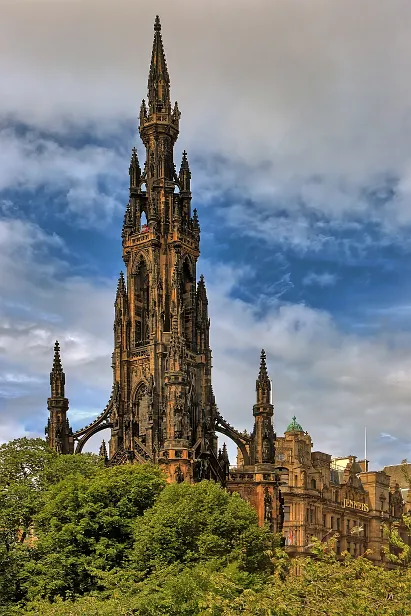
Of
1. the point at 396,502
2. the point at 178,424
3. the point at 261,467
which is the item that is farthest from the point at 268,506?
the point at 396,502

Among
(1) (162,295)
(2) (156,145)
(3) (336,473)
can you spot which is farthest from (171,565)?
(3) (336,473)

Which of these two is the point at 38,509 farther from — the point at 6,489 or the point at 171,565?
the point at 171,565

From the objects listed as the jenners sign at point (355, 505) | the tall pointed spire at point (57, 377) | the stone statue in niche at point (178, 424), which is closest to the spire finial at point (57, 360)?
the tall pointed spire at point (57, 377)

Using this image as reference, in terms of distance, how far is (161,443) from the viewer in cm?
8781

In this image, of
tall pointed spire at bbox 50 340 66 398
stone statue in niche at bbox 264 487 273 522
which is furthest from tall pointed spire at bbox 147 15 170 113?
stone statue in niche at bbox 264 487 273 522

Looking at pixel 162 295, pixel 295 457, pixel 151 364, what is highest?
pixel 162 295

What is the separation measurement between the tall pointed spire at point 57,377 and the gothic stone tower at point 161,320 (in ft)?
15.4

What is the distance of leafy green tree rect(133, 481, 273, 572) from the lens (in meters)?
59.4

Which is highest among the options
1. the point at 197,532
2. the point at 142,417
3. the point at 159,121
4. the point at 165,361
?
the point at 159,121

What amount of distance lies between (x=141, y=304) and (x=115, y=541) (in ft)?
117

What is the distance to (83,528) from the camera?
6222 cm

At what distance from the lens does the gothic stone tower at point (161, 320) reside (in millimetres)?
87562

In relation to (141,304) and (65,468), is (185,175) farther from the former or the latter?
(65,468)

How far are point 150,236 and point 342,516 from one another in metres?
42.8
